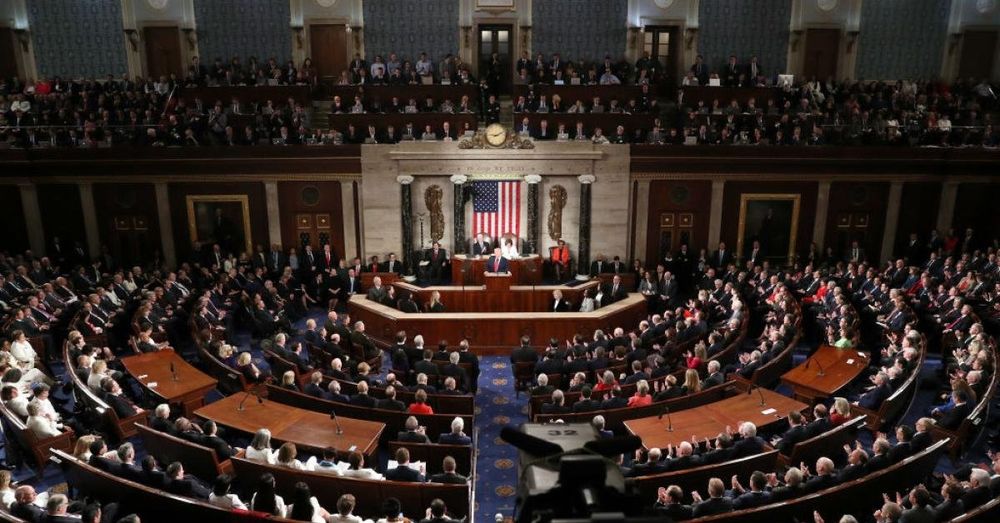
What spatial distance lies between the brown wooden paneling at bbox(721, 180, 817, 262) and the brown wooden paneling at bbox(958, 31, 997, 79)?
8635 mm

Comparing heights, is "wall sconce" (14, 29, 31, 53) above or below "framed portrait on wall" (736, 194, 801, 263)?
above

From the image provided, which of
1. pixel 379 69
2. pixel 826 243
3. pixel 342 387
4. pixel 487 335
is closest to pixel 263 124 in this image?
pixel 379 69

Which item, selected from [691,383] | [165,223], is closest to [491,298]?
[691,383]

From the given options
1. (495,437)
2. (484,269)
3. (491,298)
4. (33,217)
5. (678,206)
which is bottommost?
(495,437)

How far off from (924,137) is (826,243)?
372 centimetres

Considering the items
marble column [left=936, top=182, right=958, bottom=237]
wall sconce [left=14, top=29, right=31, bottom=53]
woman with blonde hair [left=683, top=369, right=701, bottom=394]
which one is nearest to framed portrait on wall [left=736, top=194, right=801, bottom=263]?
marble column [left=936, top=182, right=958, bottom=237]

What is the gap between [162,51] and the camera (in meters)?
22.8

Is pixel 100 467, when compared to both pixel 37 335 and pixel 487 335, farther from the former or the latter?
pixel 487 335

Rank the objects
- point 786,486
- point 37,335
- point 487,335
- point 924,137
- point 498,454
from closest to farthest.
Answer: point 786,486 → point 498,454 → point 37,335 → point 487,335 → point 924,137

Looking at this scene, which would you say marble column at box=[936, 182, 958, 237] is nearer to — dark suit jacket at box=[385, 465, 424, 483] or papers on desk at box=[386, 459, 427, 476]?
papers on desk at box=[386, 459, 427, 476]

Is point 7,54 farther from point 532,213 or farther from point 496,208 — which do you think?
point 532,213

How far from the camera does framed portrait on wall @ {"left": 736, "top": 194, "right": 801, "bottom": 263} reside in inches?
760

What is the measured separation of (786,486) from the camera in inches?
289

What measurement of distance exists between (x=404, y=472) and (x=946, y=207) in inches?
694
